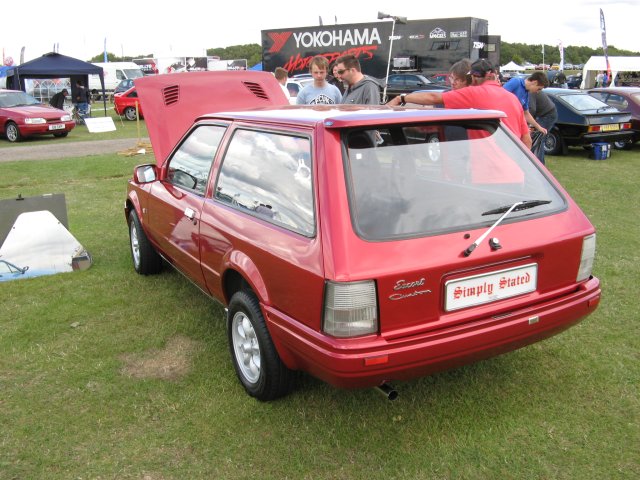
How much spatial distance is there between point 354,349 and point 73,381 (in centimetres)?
198

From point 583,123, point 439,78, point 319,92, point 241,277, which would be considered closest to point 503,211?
point 241,277

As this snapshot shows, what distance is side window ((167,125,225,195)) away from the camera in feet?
12.5

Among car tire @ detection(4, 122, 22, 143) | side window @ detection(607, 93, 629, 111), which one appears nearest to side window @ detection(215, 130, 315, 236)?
side window @ detection(607, 93, 629, 111)

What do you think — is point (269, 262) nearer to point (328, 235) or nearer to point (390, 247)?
point (328, 235)

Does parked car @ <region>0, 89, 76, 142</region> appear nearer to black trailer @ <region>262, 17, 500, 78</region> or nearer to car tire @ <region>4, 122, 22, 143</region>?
car tire @ <region>4, 122, 22, 143</region>

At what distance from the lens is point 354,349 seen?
8.14 ft

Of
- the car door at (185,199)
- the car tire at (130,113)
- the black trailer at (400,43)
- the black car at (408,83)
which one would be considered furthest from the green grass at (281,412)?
the car tire at (130,113)

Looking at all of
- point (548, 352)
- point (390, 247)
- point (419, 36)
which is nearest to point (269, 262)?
point (390, 247)

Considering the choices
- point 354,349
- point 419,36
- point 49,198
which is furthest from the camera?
point 419,36

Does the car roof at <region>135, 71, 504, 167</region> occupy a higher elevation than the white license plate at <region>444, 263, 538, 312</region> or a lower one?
higher

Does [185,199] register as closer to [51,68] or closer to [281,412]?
[281,412]

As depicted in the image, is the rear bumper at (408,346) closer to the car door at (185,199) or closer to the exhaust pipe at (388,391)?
the exhaust pipe at (388,391)

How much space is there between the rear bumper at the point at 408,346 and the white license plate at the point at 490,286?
0.10m

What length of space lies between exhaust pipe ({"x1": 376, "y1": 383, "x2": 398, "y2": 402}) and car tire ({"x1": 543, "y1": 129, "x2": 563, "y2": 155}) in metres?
11.2
